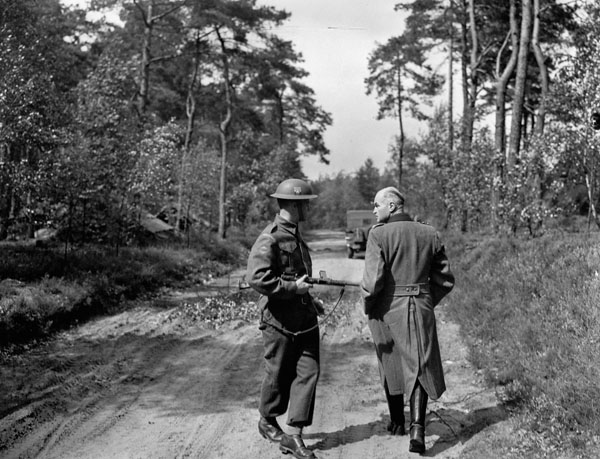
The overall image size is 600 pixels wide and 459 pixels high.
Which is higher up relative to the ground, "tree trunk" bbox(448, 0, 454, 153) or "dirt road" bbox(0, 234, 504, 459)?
"tree trunk" bbox(448, 0, 454, 153)

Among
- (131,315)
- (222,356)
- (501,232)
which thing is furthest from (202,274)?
(222,356)

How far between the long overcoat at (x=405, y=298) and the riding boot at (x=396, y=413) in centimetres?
14

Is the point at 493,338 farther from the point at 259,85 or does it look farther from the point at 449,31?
the point at 449,31

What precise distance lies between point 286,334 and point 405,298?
3.40 ft

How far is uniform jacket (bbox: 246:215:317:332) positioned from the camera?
4.93 metres

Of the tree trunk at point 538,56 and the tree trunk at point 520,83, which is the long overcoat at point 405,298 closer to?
the tree trunk at point 520,83

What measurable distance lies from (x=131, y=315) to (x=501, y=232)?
30.6 ft

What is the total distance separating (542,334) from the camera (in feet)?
21.8

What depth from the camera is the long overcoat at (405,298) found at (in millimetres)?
5070

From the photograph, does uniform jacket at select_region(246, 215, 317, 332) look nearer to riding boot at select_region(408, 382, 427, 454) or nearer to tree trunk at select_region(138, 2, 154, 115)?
riding boot at select_region(408, 382, 427, 454)

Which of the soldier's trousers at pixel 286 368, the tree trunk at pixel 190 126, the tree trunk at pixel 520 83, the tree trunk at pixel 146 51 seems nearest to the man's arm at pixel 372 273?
the soldier's trousers at pixel 286 368

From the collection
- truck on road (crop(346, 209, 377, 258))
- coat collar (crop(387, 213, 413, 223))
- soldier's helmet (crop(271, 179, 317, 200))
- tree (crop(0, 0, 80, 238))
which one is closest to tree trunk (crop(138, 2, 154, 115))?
tree (crop(0, 0, 80, 238))

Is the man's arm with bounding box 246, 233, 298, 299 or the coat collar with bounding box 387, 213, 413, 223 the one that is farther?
the coat collar with bounding box 387, 213, 413, 223

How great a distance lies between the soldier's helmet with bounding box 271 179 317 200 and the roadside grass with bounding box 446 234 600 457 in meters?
2.63
